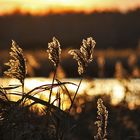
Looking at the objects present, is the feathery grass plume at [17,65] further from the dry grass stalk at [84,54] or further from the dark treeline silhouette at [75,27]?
the dark treeline silhouette at [75,27]

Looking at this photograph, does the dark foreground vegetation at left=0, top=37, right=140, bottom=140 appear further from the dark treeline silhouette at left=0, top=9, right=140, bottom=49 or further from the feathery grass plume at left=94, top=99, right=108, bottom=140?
the dark treeline silhouette at left=0, top=9, right=140, bottom=49

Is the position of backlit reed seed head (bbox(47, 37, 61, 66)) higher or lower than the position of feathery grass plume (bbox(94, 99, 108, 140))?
higher

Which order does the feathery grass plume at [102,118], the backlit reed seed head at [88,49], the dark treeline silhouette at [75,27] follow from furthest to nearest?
the dark treeline silhouette at [75,27], the backlit reed seed head at [88,49], the feathery grass plume at [102,118]

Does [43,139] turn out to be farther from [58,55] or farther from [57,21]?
[57,21]

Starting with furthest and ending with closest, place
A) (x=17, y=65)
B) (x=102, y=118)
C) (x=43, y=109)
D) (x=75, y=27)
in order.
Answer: (x=75, y=27) < (x=43, y=109) < (x=17, y=65) < (x=102, y=118)

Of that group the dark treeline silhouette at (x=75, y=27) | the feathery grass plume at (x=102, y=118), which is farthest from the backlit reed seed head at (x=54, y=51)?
the dark treeline silhouette at (x=75, y=27)

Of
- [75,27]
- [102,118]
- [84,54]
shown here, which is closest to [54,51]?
[84,54]

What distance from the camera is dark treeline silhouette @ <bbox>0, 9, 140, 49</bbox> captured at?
2450 inches

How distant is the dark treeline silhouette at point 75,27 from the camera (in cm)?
6222

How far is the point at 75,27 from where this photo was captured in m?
65.7

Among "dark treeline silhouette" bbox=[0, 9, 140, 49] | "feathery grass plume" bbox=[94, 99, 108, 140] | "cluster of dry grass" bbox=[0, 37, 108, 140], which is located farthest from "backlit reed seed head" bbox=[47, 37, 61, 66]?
"dark treeline silhouette" bbox=[0, 9, 140, 49]

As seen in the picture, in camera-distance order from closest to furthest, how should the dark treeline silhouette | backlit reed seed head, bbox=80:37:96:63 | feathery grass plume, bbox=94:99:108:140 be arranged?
feathery grass plume, bbox=94:99:108:140 → backlit reed seed head, bbox=80:37:96:63 → the dark treeline silhouette

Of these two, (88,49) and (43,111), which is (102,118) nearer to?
(88,49)

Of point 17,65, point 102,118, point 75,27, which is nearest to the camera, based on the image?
point 102,118
